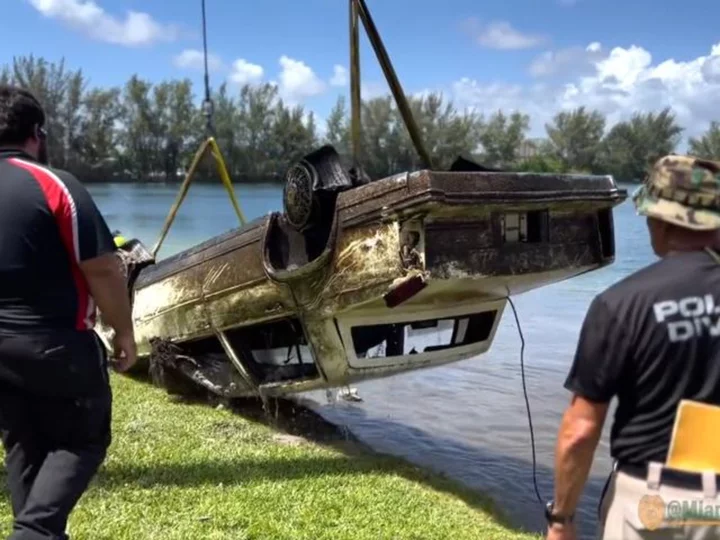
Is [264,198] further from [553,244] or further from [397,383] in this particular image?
[553,244]

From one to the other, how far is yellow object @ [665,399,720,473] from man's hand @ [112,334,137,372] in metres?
2.09

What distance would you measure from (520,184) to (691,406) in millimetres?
2758

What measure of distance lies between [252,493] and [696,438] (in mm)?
3139

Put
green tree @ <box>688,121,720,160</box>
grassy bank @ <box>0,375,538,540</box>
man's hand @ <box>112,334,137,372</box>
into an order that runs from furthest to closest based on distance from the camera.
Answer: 1. green tree @ <box>688,121,720,160</box>
2. grassy bank @ <box>0,375,538,540</box>
3. man's hand @ <box>112,334,137,372</box>

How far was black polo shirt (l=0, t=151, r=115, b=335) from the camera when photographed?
10.2ft

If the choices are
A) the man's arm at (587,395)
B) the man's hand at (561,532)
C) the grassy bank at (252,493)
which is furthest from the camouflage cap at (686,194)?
the grassy bank at (252,493)

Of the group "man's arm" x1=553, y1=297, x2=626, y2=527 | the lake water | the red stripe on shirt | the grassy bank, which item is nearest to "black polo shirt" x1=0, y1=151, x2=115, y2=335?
the red stripe on shirt

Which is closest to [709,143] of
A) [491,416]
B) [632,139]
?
[632,139]

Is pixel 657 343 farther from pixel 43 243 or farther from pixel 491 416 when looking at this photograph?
pixel 491 416

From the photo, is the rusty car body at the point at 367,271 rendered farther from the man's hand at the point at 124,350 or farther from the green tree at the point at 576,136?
the green tree at the point at 576,136

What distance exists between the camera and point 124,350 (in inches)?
136

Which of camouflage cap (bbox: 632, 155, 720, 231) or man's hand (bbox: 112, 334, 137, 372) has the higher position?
camouflage cap (bbox: 632, 155, 720, 231)

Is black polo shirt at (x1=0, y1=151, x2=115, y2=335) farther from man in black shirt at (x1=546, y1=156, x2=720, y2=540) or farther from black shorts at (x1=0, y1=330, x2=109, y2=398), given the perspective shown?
man in black shirt at (x1=546, y1=156, x2=720, y2=540)

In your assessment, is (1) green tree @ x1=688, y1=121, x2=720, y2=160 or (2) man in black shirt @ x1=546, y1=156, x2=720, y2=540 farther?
(1) green tree @ x1=688, y1=121, x2=720, y2=160
